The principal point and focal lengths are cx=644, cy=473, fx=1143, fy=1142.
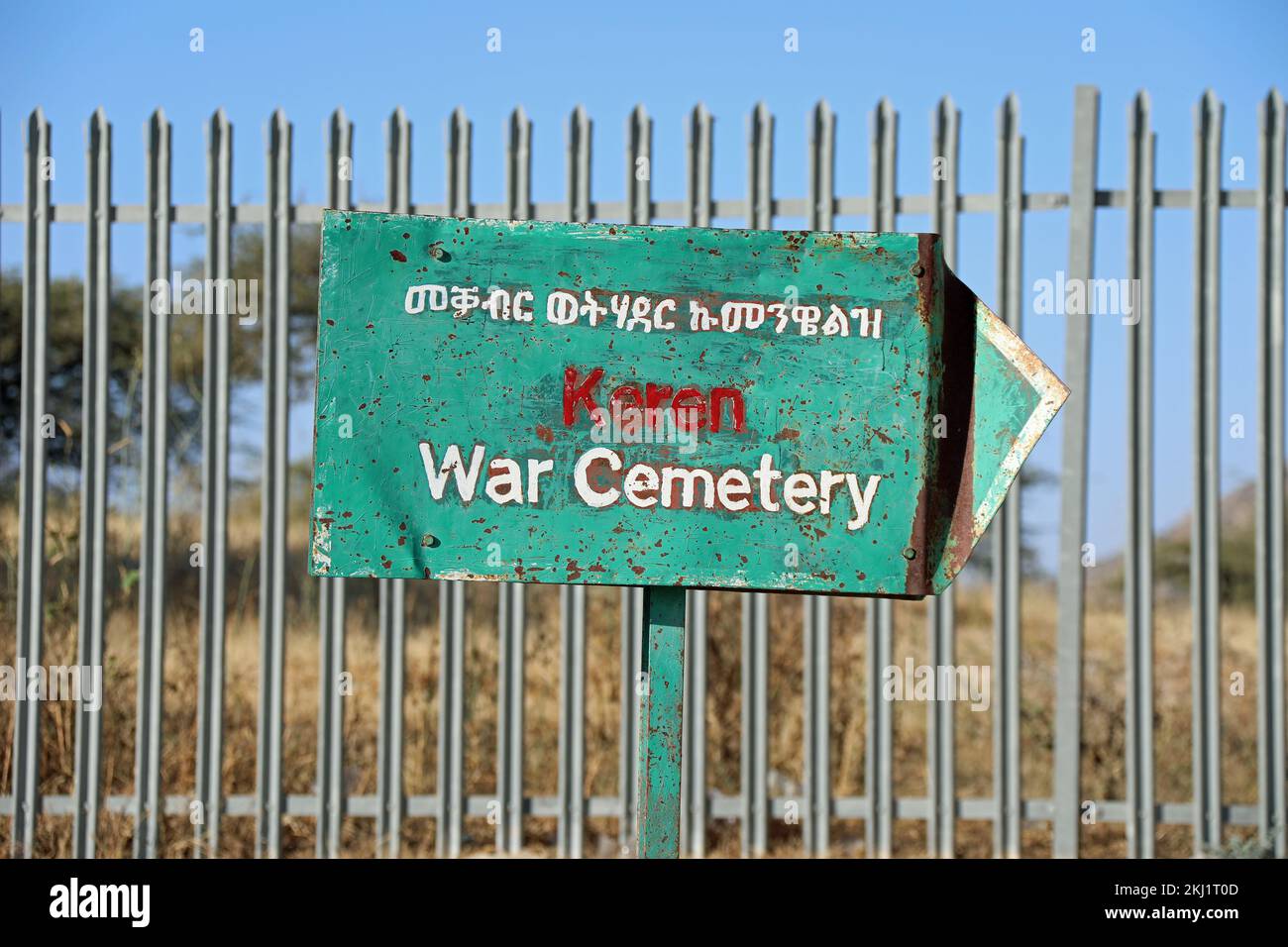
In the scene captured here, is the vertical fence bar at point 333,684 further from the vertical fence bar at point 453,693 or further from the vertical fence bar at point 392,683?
the vertical fence bar at point 453,693

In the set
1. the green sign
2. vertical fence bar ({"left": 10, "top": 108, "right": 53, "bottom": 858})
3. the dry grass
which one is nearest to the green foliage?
the dry grass

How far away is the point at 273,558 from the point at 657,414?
2.59 meters

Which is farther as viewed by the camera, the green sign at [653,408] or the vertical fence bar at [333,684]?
the vertical fence bar at [333,684]

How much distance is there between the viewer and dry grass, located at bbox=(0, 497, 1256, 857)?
440cm

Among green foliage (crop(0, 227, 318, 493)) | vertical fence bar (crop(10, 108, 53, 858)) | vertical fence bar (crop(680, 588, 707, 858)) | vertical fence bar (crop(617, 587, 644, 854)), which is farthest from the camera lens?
green foliage (crop(0, 227, 318, 493))

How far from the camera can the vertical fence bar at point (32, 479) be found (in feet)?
13.4

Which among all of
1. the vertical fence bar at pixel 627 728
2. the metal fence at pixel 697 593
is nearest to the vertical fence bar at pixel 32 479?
the metal fence at pixel 697 593

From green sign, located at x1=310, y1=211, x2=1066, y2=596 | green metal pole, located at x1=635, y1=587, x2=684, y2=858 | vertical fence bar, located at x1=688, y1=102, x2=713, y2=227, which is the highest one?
vertical fence bar, located at x1=688, y1=102, x2=713, y2=227

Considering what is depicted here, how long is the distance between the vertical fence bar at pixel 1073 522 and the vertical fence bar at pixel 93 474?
337 centimetres

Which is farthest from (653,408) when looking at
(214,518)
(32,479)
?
(32,479)

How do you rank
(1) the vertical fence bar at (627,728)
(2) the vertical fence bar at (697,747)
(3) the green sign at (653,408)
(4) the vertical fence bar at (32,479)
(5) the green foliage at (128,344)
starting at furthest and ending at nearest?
(5) the green foliage at (128,344)
(4) the vertical fence bar at (32,479)
(2) the vertical fence bar at (697,747)
(1) the vertical fence bar at (627,728)
(3) the green sign at (653,408)

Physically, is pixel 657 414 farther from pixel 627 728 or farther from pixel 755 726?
pixel 755 726

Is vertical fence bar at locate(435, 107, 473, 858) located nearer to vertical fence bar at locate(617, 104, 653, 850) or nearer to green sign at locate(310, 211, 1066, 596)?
vertical fence bar at locate(617, 104, 653, 850)

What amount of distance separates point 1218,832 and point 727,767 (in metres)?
1.89
